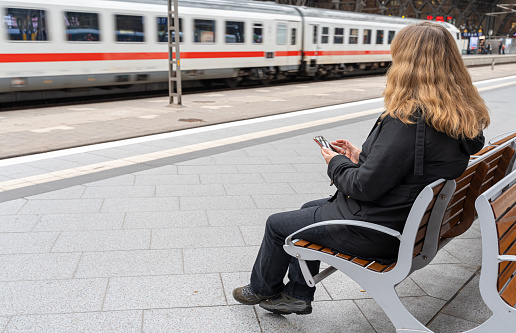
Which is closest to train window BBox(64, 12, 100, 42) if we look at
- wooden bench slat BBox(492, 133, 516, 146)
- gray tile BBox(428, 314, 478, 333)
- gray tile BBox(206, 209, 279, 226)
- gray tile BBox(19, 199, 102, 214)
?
gray tile BBox(19, 199, 102, 214)

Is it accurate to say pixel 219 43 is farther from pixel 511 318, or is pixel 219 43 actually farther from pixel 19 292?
pixel 511 318

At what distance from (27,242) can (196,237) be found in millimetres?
1279

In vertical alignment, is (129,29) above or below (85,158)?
above

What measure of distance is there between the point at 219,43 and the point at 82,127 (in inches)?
328

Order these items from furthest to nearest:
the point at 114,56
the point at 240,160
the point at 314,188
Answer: the point at 114,56 → the point at 240,160 → the point at 314,188

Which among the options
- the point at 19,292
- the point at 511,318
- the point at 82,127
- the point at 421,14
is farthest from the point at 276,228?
the point at 421,14

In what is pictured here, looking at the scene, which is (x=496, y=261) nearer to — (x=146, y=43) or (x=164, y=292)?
(x=164, y=292)

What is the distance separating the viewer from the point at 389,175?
7.23 ft

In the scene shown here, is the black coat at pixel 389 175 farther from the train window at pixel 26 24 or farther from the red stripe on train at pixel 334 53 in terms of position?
the red stripe on train at pixel 334 53

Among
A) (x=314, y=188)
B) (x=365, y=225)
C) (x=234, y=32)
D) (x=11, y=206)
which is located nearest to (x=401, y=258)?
(x=365, y=225)

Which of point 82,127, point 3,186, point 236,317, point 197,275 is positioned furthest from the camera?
point 82,127

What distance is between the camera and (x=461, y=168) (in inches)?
91.0

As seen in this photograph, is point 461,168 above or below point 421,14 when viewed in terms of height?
below

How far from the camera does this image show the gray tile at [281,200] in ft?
16.1
